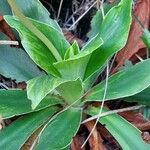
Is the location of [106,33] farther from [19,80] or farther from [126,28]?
[19,80]

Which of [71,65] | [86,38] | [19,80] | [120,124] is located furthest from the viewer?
[86,38]

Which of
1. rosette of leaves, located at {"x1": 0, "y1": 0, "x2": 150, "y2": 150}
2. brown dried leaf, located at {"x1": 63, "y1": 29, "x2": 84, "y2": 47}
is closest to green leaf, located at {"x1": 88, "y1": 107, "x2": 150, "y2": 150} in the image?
rosette of leaves, located at {"x1": 0, "y1": 0, "x2": 150, "y2": 150}

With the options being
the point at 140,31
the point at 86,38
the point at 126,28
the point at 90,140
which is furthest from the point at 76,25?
the point at 90,140

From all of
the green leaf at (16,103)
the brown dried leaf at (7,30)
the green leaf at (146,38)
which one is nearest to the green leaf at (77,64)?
the green leaf at (16,103)

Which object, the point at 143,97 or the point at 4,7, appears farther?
the point at 4,7

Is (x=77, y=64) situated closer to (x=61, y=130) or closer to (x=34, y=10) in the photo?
(x=61, y=130)

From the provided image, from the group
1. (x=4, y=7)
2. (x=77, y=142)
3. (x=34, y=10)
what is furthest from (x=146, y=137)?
(x=4, y=7)
